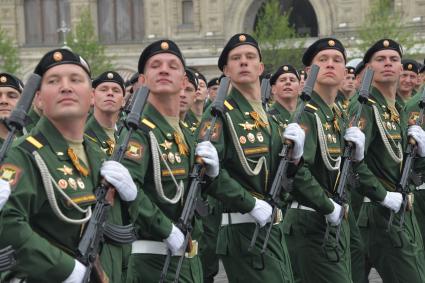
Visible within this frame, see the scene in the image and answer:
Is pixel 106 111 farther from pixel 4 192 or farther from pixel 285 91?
pixel 4 192

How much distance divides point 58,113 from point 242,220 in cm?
221

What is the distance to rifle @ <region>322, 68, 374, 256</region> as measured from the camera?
7.27 metres

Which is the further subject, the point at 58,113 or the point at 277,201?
the point at 277,201

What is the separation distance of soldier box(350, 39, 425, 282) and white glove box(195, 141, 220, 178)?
1857 millimetres

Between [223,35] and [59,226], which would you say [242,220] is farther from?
[223,35]

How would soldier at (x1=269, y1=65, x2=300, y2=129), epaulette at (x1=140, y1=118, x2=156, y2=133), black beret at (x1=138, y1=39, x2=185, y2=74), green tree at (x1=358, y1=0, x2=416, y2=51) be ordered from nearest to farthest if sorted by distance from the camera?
epaulette at (x1=140, y1=118, x2=156, y2=133)
black beret at (x1=138, y1=39, x2=185, y2=74)
soldier at (x1=269, y1=65, x2=300, y2=129)
green tree at (x1=358, y1=0, x2=416, y2=51)

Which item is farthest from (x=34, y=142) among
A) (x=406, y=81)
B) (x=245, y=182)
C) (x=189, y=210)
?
(x=406, y=81)

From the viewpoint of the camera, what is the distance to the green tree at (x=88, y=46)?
130ft

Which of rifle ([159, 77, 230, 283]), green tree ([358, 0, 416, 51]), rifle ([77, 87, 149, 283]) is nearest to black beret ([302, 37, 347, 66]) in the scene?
rifle ([159, 77, 230, 283])

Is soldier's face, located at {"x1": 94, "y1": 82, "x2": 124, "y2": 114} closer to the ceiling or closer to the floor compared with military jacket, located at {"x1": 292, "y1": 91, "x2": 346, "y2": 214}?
closer to the ceiling

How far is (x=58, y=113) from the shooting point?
16.0 ft

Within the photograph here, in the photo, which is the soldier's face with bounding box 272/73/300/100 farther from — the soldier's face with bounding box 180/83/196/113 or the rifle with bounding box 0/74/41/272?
the rifle with bounding box 0/74/41/272

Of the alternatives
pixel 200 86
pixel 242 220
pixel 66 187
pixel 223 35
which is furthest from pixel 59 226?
pixel 223 35

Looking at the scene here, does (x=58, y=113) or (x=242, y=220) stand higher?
(x=58, y=113)
